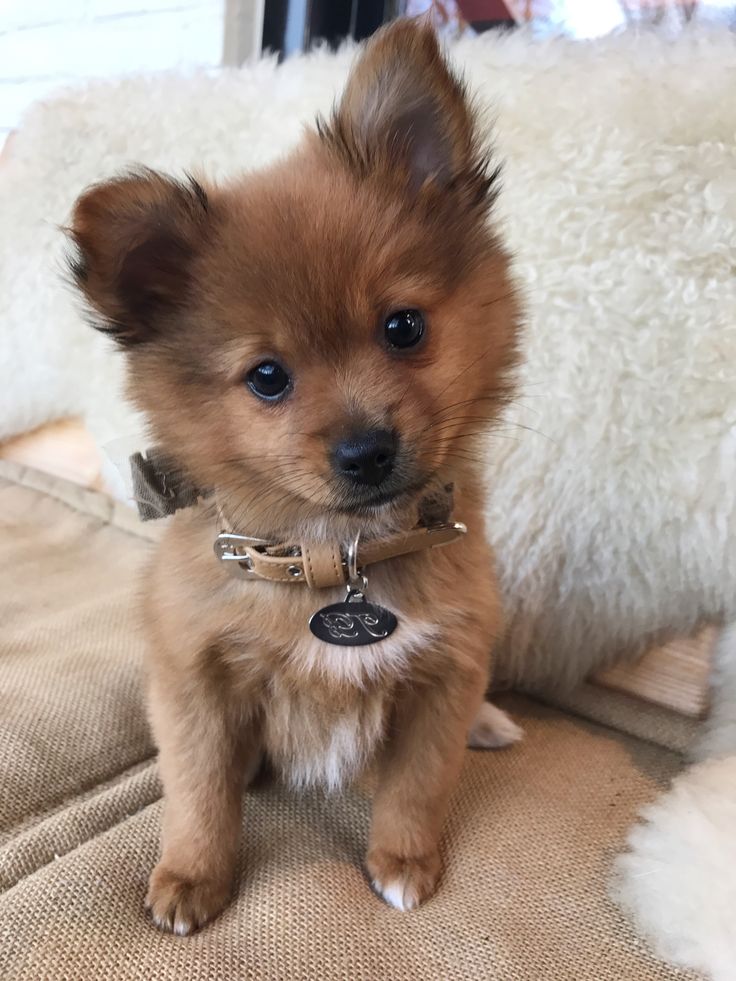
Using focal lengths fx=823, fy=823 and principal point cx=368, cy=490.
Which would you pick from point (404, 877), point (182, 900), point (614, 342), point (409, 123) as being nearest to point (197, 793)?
point (182, 900)

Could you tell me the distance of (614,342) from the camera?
159 cm

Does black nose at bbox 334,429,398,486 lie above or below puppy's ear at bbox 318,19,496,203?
below

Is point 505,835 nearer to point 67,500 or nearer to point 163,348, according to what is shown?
point 163,348

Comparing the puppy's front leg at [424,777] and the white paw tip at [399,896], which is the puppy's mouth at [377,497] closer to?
the puppy's front leg at [424,777]

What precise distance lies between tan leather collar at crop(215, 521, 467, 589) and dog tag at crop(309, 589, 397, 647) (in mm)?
40

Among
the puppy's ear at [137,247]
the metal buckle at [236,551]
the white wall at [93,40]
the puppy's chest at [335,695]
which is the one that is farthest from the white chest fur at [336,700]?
the white wall at [93,40]

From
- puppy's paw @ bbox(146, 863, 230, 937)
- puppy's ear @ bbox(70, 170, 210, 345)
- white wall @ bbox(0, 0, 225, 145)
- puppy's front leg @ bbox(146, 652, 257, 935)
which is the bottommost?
puppy's paw @ bbox(146, 863, 230, 937)

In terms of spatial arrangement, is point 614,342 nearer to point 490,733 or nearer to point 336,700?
point 490,733

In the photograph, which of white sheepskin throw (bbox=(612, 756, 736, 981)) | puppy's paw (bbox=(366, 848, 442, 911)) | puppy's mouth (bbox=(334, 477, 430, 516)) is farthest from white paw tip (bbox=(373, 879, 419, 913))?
puppy's mouth (bbox=(334, 477, 430, 516))

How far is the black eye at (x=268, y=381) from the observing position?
1.05m

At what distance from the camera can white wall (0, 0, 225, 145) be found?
2764mm

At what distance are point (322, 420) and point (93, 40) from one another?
110 inches

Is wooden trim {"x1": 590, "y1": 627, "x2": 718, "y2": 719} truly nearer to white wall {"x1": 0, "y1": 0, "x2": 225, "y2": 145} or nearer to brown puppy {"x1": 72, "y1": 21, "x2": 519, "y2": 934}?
brown puppy {"x1": 72, "y1": 21, "x2": 519, "y2": 934}

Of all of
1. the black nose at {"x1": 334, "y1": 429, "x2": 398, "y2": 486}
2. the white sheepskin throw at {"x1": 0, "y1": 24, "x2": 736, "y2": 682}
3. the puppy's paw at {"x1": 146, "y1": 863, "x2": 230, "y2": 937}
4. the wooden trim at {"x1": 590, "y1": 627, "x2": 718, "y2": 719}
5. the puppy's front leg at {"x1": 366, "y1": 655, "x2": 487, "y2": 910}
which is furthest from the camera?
the wooden trim at {"x1": 590, "y1": 627, "x2": 718, "y2": 719}
